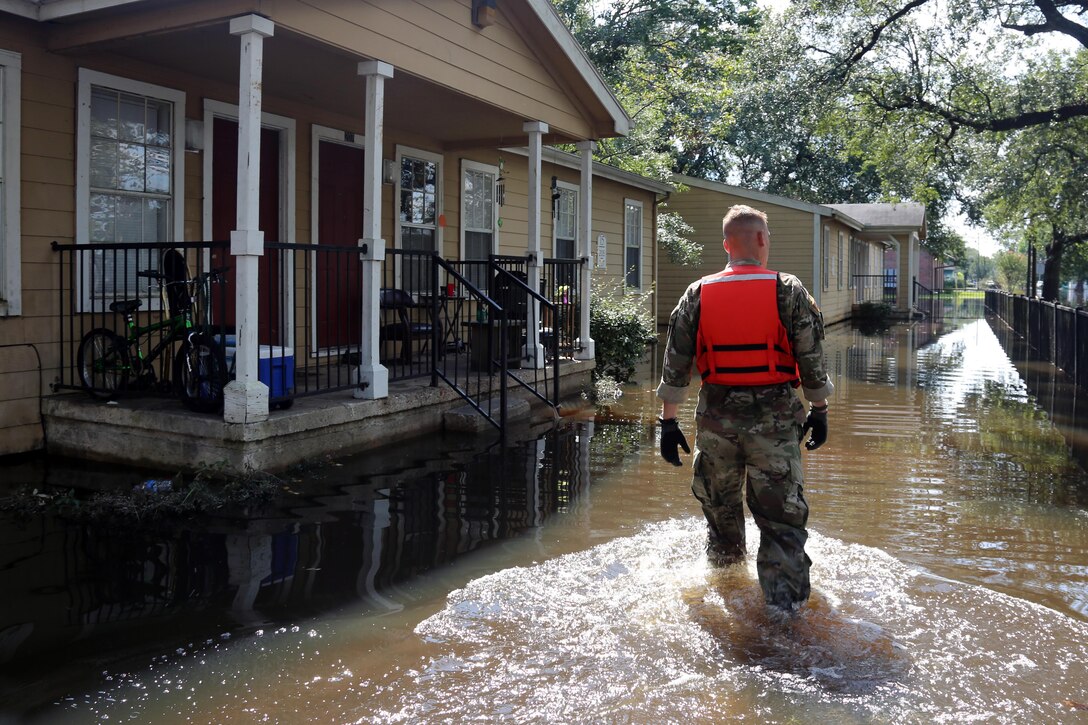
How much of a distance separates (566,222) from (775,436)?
11.9 m

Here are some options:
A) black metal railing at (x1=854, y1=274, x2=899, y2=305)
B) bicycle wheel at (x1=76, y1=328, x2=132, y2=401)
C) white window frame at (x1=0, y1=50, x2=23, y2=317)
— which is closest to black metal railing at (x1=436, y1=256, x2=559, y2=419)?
bicycle wheel at (x1=76, y1=328, x2=132, y2=401)

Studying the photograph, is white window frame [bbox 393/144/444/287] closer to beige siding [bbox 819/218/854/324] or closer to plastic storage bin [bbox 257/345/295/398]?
plastic storage bin [bbox 257/345/295/398]

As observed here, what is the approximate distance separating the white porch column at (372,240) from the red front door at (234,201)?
31.4 inches

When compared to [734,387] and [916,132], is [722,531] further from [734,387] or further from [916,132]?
[916,132]

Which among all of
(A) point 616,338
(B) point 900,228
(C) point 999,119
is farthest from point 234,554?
(B) point 900,228

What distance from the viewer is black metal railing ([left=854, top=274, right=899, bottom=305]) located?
35375 mm

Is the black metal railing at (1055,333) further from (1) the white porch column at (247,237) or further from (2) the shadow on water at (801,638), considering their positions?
(1) the white porch column at (247,237)

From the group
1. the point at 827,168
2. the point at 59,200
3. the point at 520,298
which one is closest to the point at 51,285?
the point at 59,200

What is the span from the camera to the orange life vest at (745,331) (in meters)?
4.14

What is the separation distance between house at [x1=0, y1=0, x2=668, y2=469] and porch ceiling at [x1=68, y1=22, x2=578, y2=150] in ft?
0.11

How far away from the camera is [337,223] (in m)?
9.99

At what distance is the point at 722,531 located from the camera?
4.56 meters

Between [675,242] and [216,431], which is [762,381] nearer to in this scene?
[216,431]

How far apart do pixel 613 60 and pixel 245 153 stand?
76.9 ft
